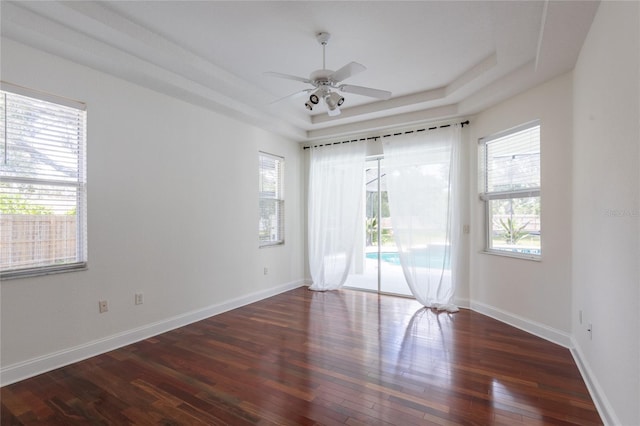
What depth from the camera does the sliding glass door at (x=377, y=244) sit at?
17.1 ft

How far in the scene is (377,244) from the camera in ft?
17.4

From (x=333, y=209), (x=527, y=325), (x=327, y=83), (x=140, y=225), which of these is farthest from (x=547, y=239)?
(x=140, y=225)

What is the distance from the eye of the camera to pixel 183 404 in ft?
7.06

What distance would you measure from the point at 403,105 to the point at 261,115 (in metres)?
1.91

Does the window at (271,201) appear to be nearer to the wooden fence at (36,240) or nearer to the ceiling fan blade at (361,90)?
the ceiling fan blade at (361,90)

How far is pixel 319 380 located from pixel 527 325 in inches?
96.0

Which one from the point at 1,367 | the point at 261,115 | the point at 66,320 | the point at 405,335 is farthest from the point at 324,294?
the point at 1,367

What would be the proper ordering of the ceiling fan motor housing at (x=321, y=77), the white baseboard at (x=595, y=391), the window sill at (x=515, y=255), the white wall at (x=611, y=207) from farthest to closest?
the window sill at (x=515, y=255), the ceiling fan motor housing at (x=321, y=77), the white baseboard at (x=595, y=391), the white wall at (x=611, y=207)

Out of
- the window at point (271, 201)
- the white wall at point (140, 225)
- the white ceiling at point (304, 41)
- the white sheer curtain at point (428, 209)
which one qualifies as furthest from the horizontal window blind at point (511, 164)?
the white wall at point (140, 225)

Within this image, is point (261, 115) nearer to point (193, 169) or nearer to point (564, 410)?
point (193, 169)

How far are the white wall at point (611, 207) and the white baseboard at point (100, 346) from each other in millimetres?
3724

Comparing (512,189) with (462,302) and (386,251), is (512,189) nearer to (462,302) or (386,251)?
(462,302)

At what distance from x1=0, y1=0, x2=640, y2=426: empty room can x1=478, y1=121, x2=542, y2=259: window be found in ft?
0.08

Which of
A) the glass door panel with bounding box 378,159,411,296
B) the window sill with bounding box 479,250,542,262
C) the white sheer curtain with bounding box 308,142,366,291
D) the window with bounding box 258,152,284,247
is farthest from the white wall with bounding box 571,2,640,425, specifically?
the window with bounding box 258,152,284,247
